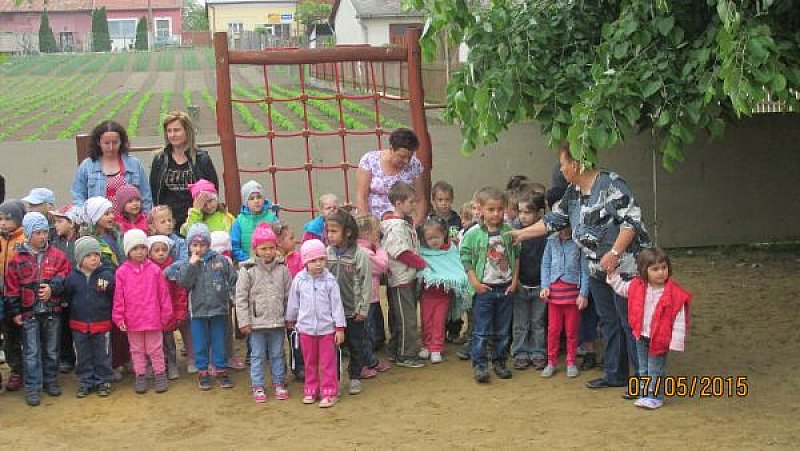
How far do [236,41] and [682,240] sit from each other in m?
31.0

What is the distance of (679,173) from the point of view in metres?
11.2

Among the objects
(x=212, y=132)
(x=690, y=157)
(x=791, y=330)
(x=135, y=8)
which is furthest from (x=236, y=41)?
(x=791, y=330)

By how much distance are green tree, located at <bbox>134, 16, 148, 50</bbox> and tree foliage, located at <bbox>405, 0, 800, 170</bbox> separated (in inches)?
1646

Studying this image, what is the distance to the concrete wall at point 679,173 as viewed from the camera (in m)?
11.1

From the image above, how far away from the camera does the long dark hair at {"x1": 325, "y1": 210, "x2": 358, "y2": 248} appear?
637 cm

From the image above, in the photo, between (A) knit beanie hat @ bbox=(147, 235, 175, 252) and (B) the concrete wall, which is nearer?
(A) knit beanie hat @ bbox=(147, 235, 175, 252)

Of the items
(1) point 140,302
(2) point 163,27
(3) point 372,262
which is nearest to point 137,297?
(1) point 140,302

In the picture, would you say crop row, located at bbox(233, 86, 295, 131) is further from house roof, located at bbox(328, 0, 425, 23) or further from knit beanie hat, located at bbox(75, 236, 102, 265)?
house roof, located at bbox(328, 0, 425, 23)

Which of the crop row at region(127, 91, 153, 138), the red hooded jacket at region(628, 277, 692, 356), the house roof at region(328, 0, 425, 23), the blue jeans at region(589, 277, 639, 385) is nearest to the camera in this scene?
the red hooded jacket at region(628, 277, 692, 356)

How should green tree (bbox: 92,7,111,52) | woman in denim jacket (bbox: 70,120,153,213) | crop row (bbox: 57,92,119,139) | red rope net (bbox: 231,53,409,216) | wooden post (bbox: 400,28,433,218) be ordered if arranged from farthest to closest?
green tree (bbox: 92,7,111,52) → crop row (bbox: 57,92,119,139) → red rope net (bbox: 231,53,409,216) → wooden post (bbox: 400,28,433,218) → woman in denim jacket (bbox: 70,120,153,213)

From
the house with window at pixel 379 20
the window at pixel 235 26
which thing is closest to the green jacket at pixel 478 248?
the house with window at pixel 379 20

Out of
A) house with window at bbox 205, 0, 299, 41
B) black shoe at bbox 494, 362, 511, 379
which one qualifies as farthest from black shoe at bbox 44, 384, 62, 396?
house with window at bbox 205, 0, 299, 41

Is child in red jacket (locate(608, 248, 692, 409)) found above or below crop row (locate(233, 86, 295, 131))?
below

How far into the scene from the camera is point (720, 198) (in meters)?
11.3
